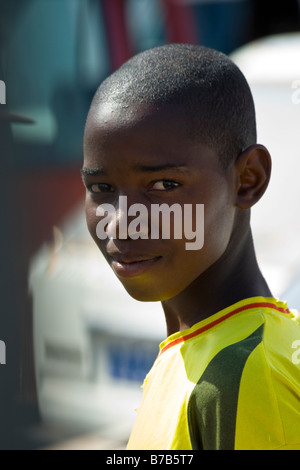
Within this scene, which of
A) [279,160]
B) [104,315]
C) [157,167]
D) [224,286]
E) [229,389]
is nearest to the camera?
[229,389]

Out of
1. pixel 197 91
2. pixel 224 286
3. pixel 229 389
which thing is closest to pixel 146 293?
pixel 224 286

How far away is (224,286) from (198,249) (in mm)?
127

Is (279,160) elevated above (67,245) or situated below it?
above

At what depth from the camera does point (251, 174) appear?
1662mm

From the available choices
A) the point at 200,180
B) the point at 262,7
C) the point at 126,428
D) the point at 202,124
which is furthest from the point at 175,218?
the point at 262,7

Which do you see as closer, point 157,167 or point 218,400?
point 218,400

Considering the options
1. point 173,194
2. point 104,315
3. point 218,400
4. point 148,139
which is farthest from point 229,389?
point 104,315

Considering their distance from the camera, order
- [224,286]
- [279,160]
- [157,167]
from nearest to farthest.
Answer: [157,167]
[224,286]
[279,160]

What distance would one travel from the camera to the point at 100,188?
1.61 m

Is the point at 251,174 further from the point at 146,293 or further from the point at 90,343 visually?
the point at 90,343

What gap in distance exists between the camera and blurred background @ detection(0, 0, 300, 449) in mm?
2336

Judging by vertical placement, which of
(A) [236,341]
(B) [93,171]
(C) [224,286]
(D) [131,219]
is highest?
(B) [93,171]

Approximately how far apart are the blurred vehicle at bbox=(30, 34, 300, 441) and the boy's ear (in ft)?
6.30

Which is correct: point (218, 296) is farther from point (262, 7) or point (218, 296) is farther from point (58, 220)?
point (262, 7)
